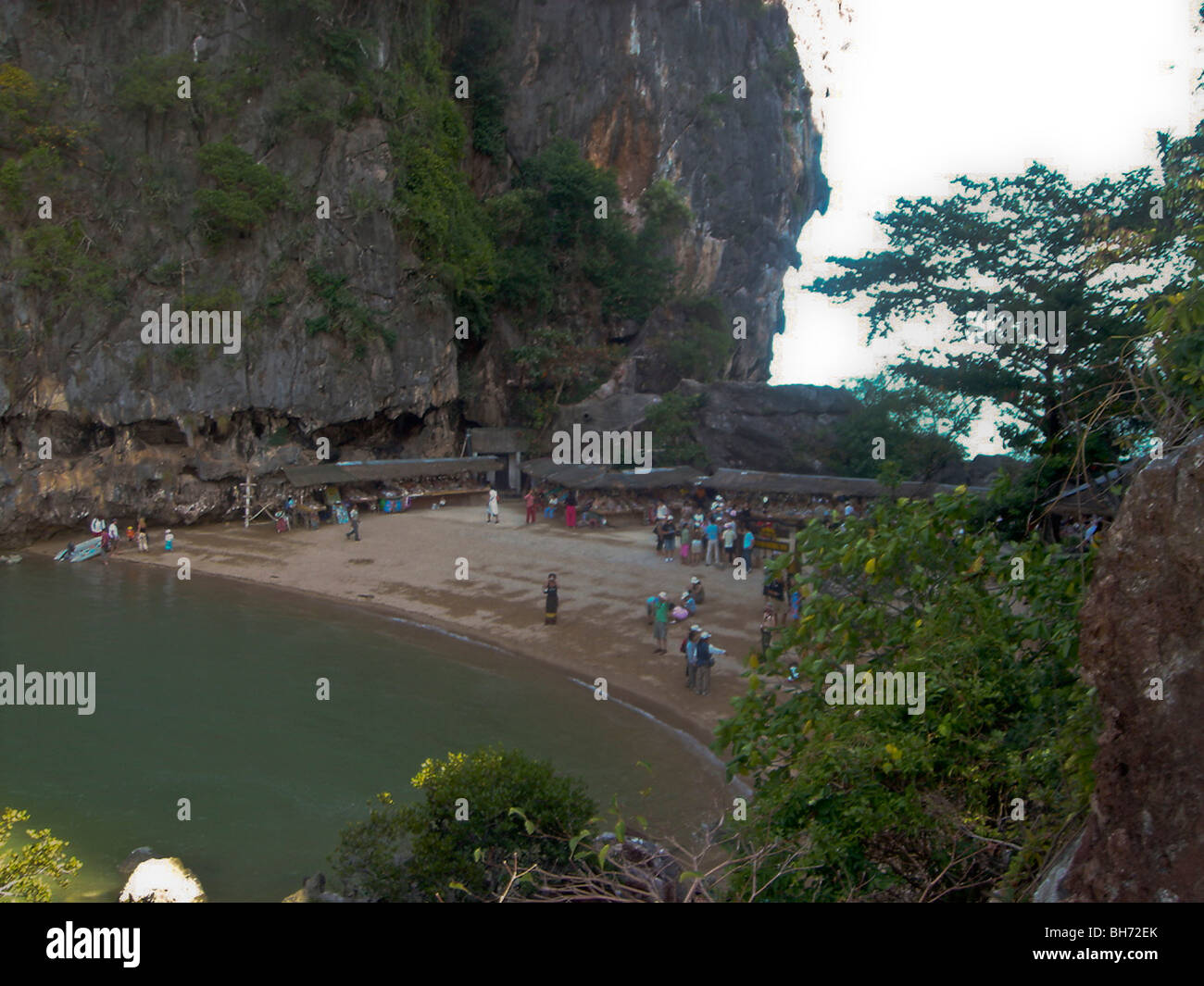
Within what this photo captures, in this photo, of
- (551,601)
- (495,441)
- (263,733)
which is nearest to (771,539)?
(551,601)

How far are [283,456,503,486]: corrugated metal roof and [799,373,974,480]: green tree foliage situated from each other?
1213 cm

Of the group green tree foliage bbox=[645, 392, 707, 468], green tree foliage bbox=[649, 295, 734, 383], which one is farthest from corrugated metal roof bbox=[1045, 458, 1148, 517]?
green tree foliage bbox=[649, 295, 734, 383]

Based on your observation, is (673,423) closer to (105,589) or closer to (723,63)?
(105,589)

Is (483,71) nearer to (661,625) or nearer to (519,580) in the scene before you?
(519,580)

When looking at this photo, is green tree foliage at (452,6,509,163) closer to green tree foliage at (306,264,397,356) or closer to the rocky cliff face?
the rocky cliff face

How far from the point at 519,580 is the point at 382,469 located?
→ 417 inches

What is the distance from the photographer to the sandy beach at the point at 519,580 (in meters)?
17.2

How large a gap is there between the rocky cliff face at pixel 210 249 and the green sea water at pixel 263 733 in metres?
9.40

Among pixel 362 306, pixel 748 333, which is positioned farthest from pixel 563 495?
pixel 748 333

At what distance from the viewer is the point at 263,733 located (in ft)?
50.8

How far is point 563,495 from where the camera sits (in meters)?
30.7

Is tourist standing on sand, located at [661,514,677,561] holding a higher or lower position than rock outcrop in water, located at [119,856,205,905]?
higher

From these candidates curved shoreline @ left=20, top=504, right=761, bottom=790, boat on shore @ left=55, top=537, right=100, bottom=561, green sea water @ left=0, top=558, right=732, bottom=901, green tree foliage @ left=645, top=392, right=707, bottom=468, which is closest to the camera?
green sea water @ left=0, top=558, right=732, bottom=901

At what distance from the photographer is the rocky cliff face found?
96.4 feet
